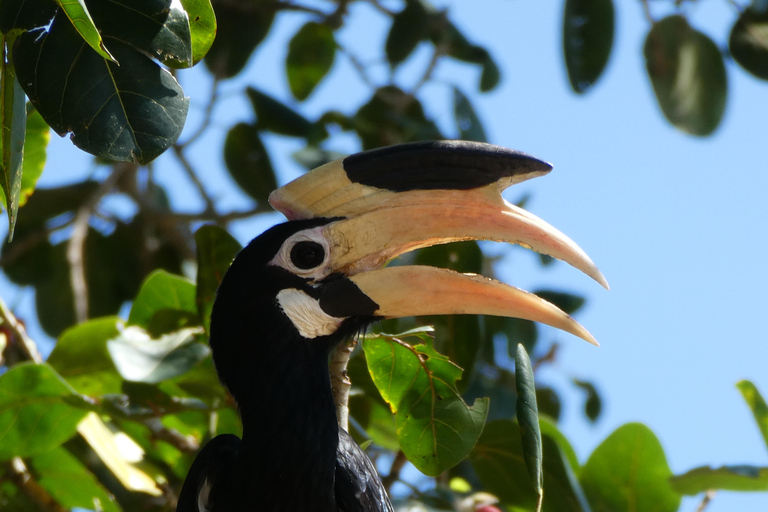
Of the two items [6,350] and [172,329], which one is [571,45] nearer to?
[172,329]

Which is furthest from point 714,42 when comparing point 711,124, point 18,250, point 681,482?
point 18,250

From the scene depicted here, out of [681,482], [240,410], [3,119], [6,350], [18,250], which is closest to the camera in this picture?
[3,119]

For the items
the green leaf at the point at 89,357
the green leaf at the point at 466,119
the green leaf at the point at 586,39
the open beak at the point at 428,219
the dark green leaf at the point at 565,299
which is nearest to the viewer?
the open beak at the point at 428,219

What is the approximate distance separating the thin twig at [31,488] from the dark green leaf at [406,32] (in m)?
2.10

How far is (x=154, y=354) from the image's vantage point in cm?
206

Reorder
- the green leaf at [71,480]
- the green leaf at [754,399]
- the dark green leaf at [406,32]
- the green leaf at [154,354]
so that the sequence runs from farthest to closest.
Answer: the dark green leaf at [406,32] < the green leaf at [71,480] < the green leaf at [754,399] < the green leaf at [154,354]

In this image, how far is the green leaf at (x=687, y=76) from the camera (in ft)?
10.7

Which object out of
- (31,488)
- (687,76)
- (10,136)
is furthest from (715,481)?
(31,488)

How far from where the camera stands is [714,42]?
3328 mm

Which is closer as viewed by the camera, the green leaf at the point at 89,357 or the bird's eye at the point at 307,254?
the bird's eye at the point at 307,254

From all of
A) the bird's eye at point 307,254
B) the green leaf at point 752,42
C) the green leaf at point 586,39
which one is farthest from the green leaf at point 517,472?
the green leaf at point 752,42

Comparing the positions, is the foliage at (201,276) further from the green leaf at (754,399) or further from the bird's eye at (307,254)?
the bird's eye at (307,254)

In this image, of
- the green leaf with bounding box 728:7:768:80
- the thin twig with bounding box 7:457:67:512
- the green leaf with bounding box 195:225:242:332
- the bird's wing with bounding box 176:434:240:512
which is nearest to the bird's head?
the bird's wing with bounding box 176:434:240:512

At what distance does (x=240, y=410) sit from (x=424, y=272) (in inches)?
20.7
